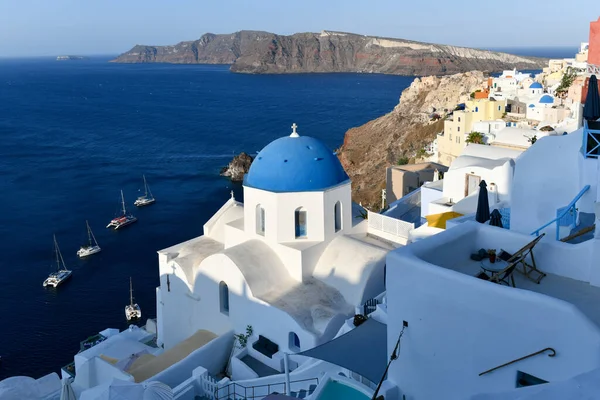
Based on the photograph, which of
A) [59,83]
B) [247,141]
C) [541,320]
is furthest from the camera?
[59,83]

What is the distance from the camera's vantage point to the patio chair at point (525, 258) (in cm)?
743

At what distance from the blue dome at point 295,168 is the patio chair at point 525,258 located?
9.18m

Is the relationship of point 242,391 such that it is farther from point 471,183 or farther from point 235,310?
point 471,183

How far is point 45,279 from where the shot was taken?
36.8 meters

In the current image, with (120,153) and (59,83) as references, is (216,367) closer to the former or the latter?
(120,153)

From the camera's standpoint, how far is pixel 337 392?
9.64m

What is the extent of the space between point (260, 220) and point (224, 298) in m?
2.49

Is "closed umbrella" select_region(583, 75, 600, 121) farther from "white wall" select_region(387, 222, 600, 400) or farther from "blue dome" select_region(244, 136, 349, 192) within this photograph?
"blue dome" select_region(244, 136, 349, 192)

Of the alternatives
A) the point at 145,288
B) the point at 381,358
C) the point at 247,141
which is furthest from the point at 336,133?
the point at 381,358

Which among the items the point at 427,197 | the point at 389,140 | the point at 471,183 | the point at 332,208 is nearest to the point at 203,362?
the point at 332,208

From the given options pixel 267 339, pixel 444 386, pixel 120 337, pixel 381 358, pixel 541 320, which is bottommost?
pixel 120 337

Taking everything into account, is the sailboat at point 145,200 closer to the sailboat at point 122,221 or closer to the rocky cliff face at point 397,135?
the sailboat at point 122,221

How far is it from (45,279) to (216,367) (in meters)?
25.1

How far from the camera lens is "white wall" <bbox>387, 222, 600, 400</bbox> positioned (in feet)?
19.6
